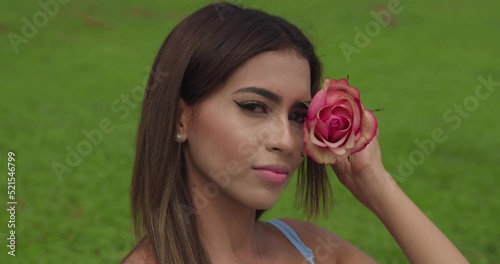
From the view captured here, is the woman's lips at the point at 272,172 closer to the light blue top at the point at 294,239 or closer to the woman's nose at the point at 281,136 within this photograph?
the woman's nose at the point at 281,136

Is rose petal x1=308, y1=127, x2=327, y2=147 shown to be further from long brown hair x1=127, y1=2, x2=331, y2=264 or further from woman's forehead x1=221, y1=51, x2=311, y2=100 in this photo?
long brown hair x1=127, y1=2, x2=331, y2=264

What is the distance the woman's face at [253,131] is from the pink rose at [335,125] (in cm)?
8

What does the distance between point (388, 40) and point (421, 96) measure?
4.23 meters

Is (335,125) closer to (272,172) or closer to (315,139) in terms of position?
(315,139)

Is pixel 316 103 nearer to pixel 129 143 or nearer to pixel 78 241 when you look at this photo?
pixel 78 241

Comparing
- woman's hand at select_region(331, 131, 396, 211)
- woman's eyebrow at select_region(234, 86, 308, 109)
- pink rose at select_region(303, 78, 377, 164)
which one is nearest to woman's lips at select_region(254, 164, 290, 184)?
pink rose at select_region(303, 78, 377, 164)

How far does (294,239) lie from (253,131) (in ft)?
2.23

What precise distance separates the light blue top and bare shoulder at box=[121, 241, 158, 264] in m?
0.61

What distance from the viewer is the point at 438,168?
9438mm

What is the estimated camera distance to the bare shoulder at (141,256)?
258cm

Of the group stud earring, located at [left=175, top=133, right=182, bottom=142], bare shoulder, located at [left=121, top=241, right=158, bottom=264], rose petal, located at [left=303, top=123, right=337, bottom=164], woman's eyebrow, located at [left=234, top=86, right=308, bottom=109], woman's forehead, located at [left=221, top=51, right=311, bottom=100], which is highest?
woman's forehead, located at [left=221, top=51, right=311, bottom=100]

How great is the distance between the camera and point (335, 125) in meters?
2.48

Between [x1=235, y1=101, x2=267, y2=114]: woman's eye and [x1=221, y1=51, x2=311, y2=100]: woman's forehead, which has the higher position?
[x1=221, y1=51, x2=311, y2=100]: woman's forehead

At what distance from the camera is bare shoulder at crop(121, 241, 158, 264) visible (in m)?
2.58
